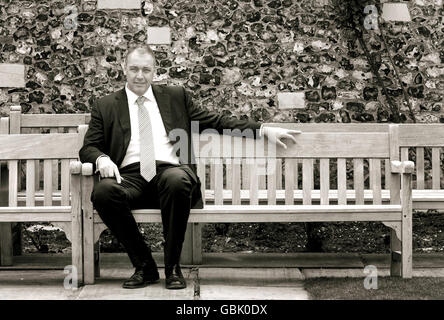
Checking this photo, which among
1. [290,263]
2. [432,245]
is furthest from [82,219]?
[432,245]

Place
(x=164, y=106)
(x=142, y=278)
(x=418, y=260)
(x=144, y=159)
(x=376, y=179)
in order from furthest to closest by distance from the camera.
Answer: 1. (x=418, y=260)
2. (x=376, y=179)
3. (x=164, y=106)
4. (x=144, y=159)
5. (x=142, y=278)

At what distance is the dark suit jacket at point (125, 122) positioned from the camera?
554 cm

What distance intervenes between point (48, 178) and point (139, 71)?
0.94 metres

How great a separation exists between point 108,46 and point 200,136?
12.6 ft

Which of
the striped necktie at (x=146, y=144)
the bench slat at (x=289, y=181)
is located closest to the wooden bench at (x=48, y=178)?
the striped necktie at (x=146, y=144)

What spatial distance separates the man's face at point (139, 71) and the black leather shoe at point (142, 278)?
1203mm

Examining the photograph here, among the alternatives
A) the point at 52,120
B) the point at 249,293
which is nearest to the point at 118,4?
the point at 52,120

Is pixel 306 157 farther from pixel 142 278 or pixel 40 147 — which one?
pixel 40 147

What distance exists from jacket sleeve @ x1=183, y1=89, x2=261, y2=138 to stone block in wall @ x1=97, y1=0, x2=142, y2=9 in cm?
378

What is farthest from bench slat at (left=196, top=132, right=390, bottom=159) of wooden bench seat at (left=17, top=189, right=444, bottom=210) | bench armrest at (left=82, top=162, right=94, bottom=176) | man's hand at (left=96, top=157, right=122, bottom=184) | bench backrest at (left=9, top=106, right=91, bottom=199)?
bench backrest at (left=9, top=106, right=91, bottom=199)

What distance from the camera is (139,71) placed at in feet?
18.6

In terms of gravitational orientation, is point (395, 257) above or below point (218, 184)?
below

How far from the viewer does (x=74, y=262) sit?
5.43 m

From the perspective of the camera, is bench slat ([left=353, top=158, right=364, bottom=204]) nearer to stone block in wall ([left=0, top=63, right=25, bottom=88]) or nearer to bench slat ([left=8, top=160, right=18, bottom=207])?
bench slat ([left=8, top=160, right=18, bottom=207])
